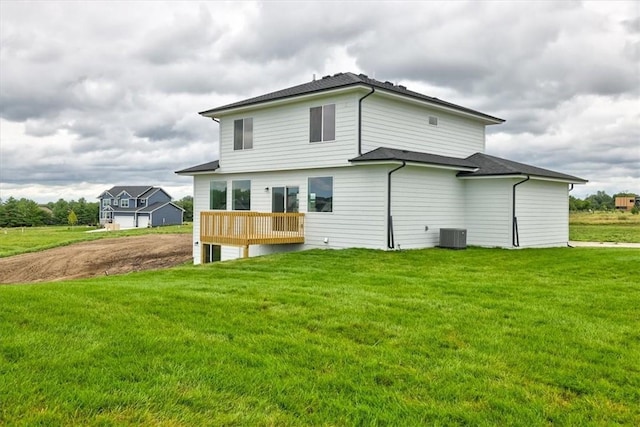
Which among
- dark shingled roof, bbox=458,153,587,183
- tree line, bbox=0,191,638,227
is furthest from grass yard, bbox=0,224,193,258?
tree line, bbox=0,191,638,227

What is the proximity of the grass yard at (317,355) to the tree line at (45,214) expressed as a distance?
223 feet

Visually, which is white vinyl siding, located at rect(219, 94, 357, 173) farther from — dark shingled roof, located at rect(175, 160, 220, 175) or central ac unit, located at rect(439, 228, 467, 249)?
central ac unit, located at rect(439, 228, 467, 249)

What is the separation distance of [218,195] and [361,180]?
669cm

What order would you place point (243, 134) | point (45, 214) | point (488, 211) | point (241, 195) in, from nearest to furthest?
point (488, 211)
point (243, 134)
point (241, 195)
point (45, 214)

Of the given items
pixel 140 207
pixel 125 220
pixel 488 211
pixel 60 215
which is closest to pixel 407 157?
pixel 488 211

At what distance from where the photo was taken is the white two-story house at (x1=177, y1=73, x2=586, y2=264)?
47.4 feet

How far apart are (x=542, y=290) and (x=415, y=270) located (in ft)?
9.94

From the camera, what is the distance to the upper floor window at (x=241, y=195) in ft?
57.8

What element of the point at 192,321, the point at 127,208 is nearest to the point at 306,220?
the point at 192,321

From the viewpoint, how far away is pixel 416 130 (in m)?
16.3

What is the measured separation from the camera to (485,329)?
5367 millimetres

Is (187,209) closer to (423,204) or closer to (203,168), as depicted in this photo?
(203,168)

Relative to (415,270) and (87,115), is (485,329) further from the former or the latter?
(87,115)

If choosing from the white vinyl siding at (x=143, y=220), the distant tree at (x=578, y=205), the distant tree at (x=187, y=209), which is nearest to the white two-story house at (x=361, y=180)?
the distant tree at (x=578, y=205)
